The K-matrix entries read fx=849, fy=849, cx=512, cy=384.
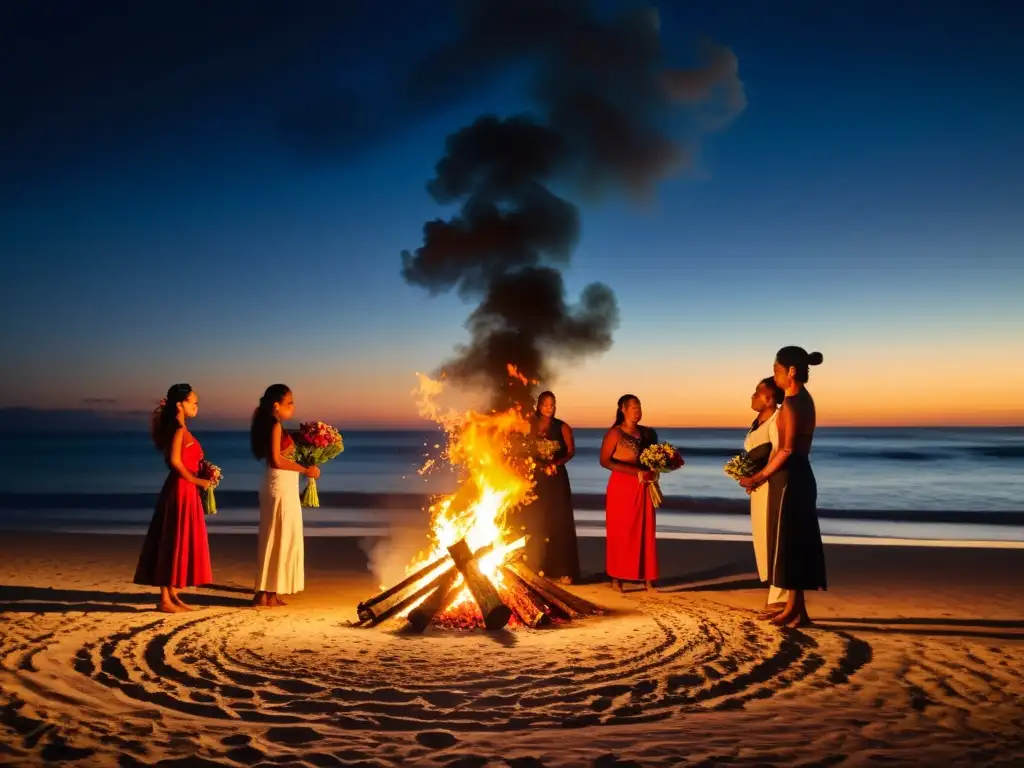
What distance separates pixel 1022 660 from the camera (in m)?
6.64

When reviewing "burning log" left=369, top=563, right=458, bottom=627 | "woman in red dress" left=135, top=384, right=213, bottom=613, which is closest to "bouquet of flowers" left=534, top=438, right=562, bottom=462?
"burning log" left=369, top=563, right=458, bottom=627

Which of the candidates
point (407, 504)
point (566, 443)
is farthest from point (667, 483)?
point (566, 443)

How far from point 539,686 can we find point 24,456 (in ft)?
221

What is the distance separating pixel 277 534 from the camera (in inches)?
342

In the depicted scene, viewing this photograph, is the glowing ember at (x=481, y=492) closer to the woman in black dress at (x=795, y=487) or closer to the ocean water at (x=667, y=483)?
the woman in black dress at (x=795, y=487)

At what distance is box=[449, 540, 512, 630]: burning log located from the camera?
24.9 ft

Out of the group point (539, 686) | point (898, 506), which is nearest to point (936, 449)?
point (898, 506)

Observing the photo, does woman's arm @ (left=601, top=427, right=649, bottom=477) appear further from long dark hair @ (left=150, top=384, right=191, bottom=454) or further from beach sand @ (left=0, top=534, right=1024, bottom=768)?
long dark hair @ (left=150, top=384, right=191, bottom=454)

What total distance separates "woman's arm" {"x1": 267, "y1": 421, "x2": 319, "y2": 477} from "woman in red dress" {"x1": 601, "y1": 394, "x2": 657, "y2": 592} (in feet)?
11.2

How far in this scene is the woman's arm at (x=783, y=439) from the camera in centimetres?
765

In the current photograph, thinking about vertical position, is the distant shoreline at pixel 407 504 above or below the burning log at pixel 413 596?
below

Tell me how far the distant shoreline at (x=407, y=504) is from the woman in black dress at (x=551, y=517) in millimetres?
13505

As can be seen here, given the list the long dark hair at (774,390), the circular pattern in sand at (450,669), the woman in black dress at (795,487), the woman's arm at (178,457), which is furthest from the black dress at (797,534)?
the woman's arm at (178,457)

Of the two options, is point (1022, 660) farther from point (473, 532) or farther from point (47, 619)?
point (47, 619)
